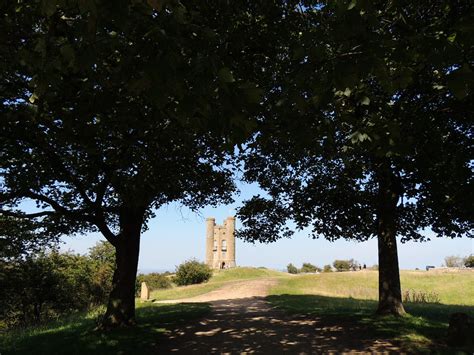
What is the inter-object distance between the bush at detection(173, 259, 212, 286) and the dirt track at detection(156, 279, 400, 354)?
855 inches

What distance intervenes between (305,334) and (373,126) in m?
6.82

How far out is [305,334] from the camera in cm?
1153

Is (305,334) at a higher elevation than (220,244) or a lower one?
lower

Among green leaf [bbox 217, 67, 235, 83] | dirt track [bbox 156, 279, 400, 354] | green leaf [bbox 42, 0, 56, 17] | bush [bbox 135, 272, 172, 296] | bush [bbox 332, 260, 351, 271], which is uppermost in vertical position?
green leaf [bbox 42, 0, 56, 17]

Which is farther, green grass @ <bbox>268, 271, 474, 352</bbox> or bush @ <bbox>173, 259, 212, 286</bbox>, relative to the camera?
bush @ <bbox>173, 259, 212, 286</bbox>

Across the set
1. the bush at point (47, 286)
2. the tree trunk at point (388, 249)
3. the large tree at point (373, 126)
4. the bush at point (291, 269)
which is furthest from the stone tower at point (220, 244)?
the tree trunk at point (388, 249)

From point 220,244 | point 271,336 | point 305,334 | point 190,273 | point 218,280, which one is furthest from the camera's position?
point 220,244

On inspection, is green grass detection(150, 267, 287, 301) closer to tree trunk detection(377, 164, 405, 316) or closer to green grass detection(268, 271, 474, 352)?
green grass detection(268, 271, 474, 352)

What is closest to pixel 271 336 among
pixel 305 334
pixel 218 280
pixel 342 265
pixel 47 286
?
pixel 305 334

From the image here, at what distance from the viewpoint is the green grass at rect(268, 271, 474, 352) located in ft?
34.1

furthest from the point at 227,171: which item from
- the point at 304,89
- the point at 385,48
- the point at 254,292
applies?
the point at 254,292

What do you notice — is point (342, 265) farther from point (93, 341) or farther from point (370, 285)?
point (93, 341)

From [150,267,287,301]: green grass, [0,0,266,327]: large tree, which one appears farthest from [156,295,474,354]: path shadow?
[150,267,287,301]: green grass

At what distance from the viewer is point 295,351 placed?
9.66m
